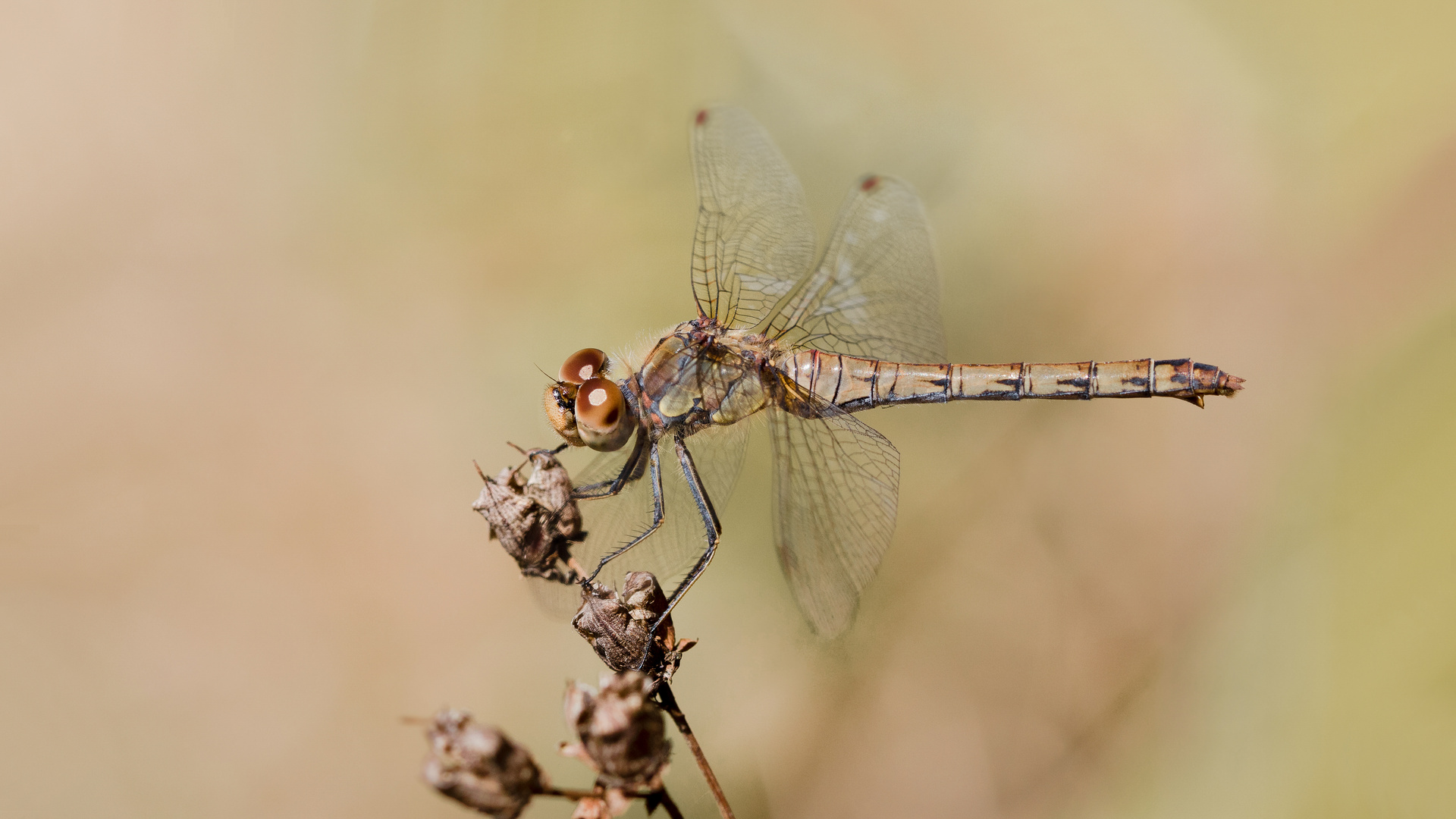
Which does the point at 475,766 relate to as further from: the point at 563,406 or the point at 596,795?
the point at 563,406

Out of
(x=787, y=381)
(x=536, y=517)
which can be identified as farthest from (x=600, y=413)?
(x=787, y=381)

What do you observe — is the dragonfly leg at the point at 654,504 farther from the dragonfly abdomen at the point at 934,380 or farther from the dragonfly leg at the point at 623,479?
the dragonfly abdomen at the point at 934,380

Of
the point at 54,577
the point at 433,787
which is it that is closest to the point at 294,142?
the point at 54,577

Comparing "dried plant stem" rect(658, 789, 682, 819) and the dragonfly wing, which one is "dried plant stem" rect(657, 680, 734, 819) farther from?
the dragonfly wing

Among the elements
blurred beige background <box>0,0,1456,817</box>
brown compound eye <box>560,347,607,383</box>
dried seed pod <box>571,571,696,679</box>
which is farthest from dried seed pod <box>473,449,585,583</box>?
blurred beige background <box>0,0,1456,817</box>

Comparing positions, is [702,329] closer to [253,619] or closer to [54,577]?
[253,619]
